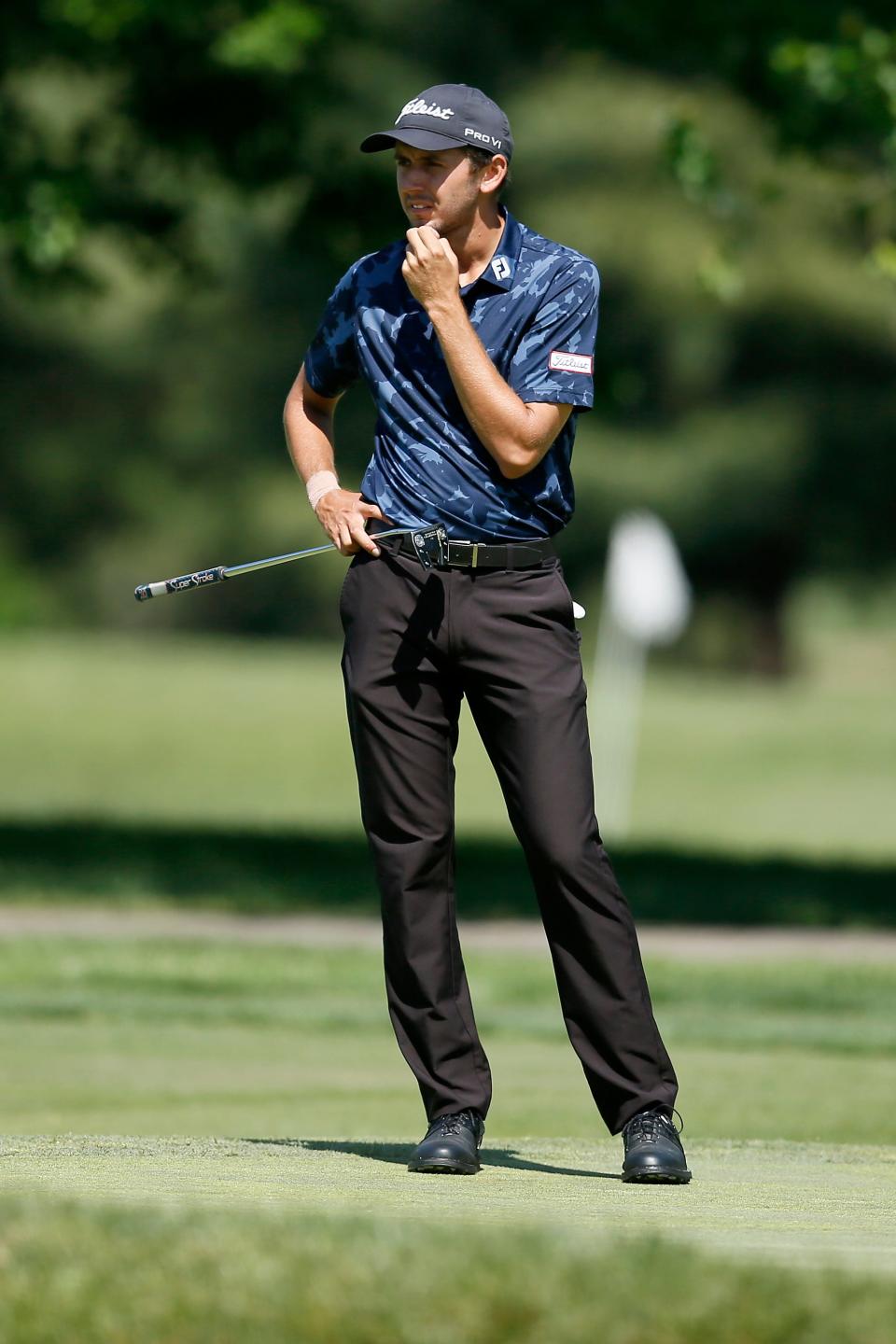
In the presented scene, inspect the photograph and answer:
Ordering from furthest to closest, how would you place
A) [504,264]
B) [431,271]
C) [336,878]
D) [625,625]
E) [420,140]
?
1. [625,625]
2. [336,878]
3. [504,264]
4. [420,140]
5. [431,271]

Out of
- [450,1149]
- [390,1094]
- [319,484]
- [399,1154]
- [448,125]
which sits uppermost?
[448,125]

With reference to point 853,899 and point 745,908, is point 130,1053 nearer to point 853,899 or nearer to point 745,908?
point 745,908

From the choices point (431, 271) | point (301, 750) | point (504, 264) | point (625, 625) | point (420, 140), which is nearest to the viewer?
point (431, 271)

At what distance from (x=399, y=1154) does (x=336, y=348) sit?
185cm

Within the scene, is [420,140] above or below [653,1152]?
above

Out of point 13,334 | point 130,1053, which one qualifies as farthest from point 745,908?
point 13,334

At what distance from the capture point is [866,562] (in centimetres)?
4081

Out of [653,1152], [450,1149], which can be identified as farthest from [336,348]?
[653,1152]

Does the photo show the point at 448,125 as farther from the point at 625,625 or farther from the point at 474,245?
the point at 625,625

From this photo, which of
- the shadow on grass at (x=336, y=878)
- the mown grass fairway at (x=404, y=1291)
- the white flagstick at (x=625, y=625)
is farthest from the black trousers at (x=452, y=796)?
the white flagstick at (x=625, y=625)

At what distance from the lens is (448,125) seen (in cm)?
506

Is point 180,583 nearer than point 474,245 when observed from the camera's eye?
No

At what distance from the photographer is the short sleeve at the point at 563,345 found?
5070 millimetres

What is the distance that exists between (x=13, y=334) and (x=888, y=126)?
31.2 metres
